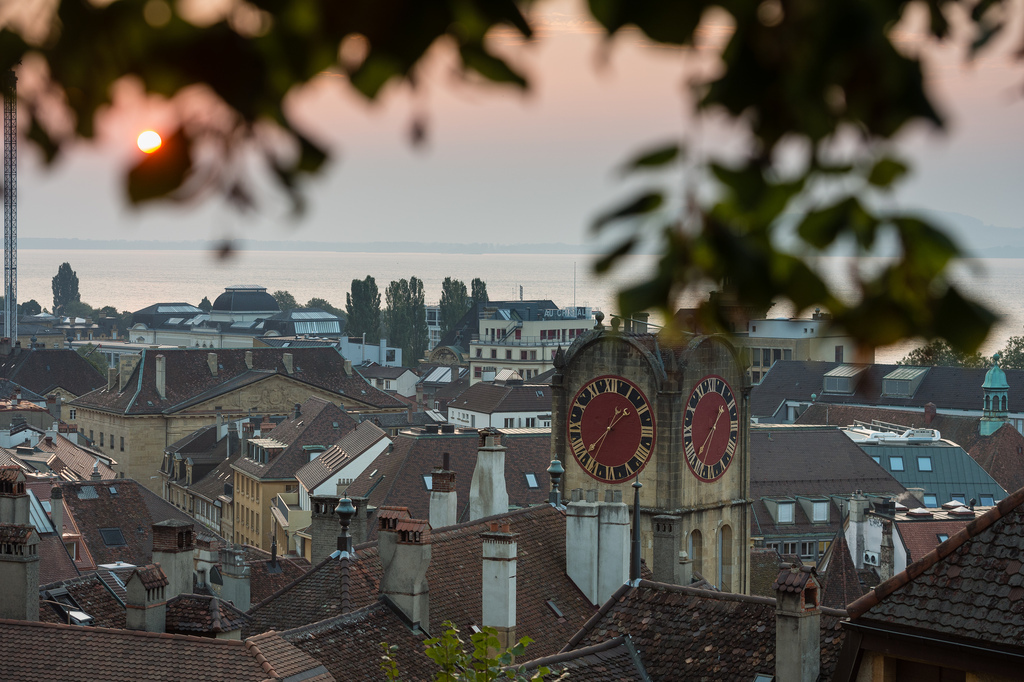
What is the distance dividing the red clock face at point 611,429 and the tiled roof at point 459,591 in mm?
7056

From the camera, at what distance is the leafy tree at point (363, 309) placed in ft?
585

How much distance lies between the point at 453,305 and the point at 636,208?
189755 mm

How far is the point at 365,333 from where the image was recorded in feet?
583

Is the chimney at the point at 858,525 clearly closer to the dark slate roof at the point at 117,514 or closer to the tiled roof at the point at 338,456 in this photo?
the tiled roof at the point at 338,456

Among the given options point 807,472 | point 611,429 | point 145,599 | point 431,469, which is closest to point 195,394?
point 431,469

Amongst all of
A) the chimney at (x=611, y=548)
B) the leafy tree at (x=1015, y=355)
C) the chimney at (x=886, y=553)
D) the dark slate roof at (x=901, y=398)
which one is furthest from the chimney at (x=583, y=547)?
the leafy tree at (x=1015, y=355)

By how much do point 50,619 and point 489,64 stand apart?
A: 23.4m

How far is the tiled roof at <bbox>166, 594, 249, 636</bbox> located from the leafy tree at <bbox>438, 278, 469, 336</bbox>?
552 ft

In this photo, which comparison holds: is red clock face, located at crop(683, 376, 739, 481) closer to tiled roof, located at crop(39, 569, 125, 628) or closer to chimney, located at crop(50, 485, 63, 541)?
tiled roof, located at crop(39, 569, 125, 628)

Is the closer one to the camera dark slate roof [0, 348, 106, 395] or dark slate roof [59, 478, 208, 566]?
dark slate roof [59, 478, 208, 566]

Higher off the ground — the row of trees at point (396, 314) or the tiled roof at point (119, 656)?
the row of trees at point (396, 314)

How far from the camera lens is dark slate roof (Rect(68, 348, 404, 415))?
318 ft

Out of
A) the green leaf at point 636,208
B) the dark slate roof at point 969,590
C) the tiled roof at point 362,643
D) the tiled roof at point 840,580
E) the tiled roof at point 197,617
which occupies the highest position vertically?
the green leaf at point 636,208

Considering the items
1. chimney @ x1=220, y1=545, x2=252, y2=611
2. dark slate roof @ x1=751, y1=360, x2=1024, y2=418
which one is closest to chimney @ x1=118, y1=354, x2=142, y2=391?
dark slate roof @ x1=751, y1=360, x2=1024, y2=418
